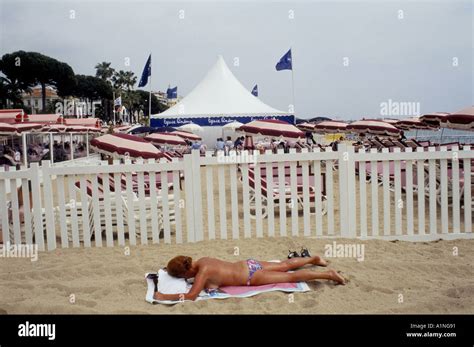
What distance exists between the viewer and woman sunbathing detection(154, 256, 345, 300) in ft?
12.3

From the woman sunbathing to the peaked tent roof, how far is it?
86.7 feet

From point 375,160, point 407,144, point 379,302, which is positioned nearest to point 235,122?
point 407,144

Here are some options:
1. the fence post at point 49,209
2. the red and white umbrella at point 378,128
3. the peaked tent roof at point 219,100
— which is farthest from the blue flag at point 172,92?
the fence post at point 49,209

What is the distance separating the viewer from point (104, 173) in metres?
5.25

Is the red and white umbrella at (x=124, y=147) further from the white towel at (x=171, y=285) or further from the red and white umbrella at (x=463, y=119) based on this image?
the red and white umbrella at (x=463, y=119)

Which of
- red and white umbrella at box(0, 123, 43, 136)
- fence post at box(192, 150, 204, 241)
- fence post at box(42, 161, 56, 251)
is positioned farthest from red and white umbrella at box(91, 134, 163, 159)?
red and white umbrella at box(0, 123, 43, 136)

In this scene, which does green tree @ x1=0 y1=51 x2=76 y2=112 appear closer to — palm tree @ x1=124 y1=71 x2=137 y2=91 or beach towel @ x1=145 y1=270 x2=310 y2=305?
palm tree @ x1=124 y1=71 x2=137 y2=91

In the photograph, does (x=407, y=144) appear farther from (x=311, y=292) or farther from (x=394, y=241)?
(x=311, y=292)

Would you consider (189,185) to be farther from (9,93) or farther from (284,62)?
(9,93)

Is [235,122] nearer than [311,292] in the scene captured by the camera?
No

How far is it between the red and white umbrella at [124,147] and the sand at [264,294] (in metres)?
1.38

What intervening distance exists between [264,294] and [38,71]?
215 feet
